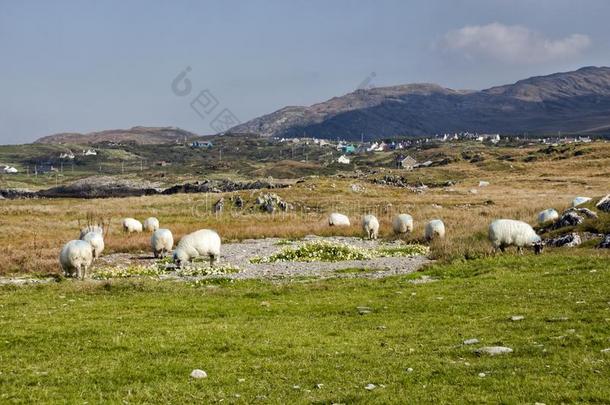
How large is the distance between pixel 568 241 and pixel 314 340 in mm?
22645

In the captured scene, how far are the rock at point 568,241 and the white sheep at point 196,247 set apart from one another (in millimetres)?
18748

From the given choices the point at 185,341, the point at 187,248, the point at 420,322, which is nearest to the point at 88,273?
the point at 187,248

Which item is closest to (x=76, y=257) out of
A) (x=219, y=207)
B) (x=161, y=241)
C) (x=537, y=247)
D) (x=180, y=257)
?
(x=180, y=257)

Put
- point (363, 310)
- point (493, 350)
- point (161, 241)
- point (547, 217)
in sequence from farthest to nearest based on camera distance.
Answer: point (547, 217)
point (161, 241)
point (363, 310)
point (493, 350)

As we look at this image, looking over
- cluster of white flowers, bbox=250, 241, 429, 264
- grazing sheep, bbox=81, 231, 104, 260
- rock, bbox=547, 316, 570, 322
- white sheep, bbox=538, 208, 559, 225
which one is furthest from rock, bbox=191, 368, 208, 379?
white sheep, bbox=538, 208, 559, 225

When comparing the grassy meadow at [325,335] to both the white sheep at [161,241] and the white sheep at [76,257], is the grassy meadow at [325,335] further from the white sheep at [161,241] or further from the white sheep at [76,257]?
the white sheep at [161,241]

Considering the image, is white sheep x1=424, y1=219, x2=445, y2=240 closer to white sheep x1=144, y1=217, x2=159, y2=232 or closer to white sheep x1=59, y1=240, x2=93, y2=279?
white sheep x1=59, y1=240, x2=93, y2=279

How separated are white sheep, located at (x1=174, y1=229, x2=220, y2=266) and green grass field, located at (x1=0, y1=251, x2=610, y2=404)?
7.74m

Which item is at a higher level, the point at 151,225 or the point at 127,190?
the point at 151,225

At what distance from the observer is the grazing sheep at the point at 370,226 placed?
51625 millimetres

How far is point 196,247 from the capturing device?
113ft

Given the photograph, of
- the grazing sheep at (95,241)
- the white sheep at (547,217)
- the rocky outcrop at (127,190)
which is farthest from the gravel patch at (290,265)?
the rocky outcrop at (127,190)

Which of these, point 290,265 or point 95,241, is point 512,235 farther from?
point 95,241

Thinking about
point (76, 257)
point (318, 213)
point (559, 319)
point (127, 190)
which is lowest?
point (127, 190)
